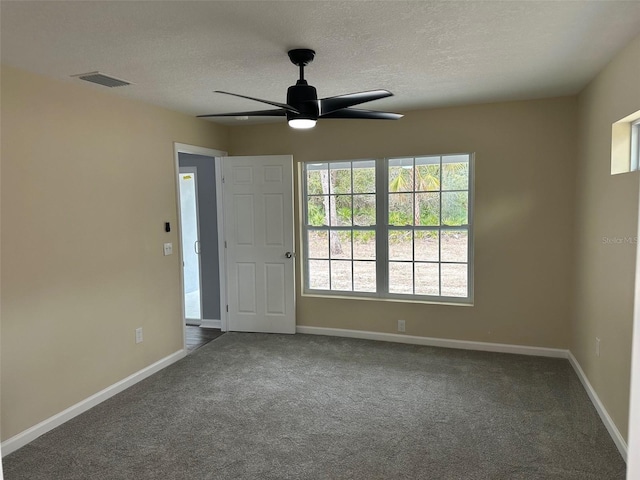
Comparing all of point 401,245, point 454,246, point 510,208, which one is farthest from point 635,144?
point 401,245

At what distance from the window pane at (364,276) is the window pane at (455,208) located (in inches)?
37.1

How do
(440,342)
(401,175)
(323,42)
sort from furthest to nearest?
(401,175)
(440,342)
(323,42)

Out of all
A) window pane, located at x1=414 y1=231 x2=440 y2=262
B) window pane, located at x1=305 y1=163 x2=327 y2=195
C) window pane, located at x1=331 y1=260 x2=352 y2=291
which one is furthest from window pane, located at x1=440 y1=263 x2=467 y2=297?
window pane, located at x1=305 y1=163 x2=327 y2=195

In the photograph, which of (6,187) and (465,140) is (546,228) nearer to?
(465,140)

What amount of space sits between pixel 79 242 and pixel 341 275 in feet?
8.82

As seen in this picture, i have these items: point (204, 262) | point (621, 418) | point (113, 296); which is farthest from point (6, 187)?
point (621, 418)

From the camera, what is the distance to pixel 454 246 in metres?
4.40

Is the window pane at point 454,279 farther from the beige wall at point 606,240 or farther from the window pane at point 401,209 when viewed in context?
the beige wall at point 606,240

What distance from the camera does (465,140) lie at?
13.8 feet

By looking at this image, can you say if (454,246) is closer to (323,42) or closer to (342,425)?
(342,425)

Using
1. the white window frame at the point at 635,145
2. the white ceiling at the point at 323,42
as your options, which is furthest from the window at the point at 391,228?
the white window frame at the point at 635,145

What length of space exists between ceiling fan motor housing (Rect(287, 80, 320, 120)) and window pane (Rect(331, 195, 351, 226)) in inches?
94.7

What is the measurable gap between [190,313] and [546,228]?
4504mm

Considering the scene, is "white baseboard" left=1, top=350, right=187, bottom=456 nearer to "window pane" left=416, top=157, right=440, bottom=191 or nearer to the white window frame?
"window pane" left=416, top=157, right=440, bottom=191
